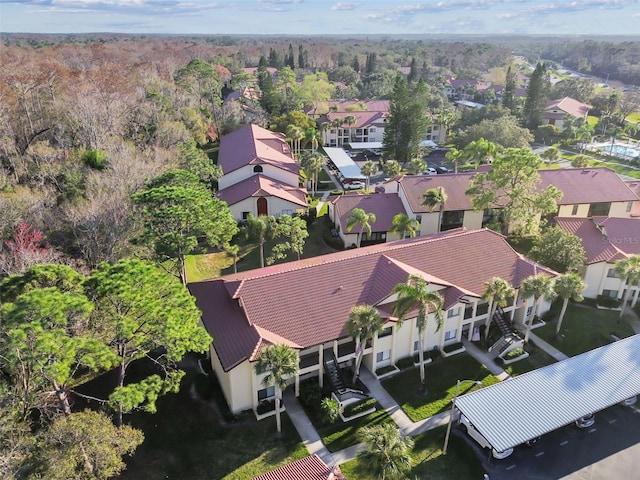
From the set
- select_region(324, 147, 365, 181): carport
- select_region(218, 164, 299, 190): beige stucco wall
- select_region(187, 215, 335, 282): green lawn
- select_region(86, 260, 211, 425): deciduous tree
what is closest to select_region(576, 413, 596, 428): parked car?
select_region(86, 260, 211, 425): deciduous tree

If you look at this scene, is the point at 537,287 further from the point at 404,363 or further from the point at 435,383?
the point at 404,363

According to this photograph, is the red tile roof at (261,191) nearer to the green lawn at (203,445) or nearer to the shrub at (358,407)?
the green lawn at (203,445)

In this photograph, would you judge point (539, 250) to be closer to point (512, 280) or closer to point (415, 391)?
point (512, 280)

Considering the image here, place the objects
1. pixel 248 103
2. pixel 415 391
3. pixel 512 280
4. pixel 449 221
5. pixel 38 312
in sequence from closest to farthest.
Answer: pixel 38 312 < pixel 415 391 < pixel 512 280 < pixel 449 221 < pixel 248 103

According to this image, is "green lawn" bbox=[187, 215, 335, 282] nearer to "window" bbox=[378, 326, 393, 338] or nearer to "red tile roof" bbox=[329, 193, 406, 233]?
"red tile roof" bbox=[329, 193, 406, 233]

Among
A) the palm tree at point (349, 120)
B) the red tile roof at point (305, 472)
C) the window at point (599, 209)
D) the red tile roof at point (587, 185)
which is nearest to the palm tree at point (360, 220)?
the red tile roof at point (587, 185)

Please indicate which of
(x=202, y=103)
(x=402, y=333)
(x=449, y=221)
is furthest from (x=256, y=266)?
(x=202, y=103)

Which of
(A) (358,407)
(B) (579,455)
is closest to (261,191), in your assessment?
(A) (358,407)
